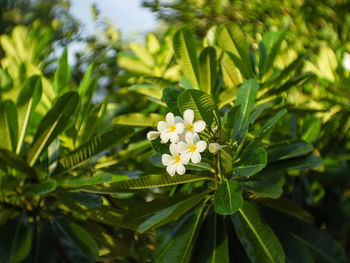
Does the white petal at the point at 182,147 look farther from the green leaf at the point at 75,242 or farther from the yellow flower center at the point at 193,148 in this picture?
the green leaf at the point at 75,242

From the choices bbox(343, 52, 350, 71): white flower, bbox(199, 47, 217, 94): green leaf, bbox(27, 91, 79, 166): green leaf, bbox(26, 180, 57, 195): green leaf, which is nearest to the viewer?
bbox(26, 180, 57, 195): green leaf

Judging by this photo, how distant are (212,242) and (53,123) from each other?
1.75 feet

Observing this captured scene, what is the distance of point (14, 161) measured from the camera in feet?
3.18

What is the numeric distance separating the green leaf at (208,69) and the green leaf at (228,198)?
38 cm

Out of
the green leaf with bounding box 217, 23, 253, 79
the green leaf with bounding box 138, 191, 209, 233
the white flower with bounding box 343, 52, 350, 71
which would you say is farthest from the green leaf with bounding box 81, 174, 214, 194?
the white flower with bounding box 343, 52, 350, 71

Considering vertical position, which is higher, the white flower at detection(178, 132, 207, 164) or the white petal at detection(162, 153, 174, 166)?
the white flower at detection(178, 132, 207, 164)

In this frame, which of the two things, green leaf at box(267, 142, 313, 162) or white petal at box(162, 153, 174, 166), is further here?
green leaf at box(267, 142, 313, 162)

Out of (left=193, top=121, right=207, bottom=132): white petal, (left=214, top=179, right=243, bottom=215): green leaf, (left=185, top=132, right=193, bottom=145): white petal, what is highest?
(left=193, top=121, right=207, bottom=132): white petal

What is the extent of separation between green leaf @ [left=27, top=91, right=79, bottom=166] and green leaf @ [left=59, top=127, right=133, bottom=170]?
0.08m

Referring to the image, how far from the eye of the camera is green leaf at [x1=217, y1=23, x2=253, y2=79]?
1149 mm

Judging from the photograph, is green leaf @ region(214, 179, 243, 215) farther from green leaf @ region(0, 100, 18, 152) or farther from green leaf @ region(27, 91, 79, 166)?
green leaf @ region(0, 100, 18, 152)

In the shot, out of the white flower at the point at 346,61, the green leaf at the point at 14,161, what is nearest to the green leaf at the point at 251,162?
the green leaf at the point at 14,161

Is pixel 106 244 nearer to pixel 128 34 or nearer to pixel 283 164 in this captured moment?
pixel 283 164

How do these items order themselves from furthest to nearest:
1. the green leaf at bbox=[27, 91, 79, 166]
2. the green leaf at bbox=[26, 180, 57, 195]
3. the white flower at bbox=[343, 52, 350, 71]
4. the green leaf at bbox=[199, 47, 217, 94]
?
1. the white flower at bbox=[343, 52, 350, 71]
2. the green leaf at bbox=[199, 47, 217, 94]
3. the green leaf at bbox=[27, 91, 79, 166]
4. the green leaf at bbox=[26, 180, 57, 195]
